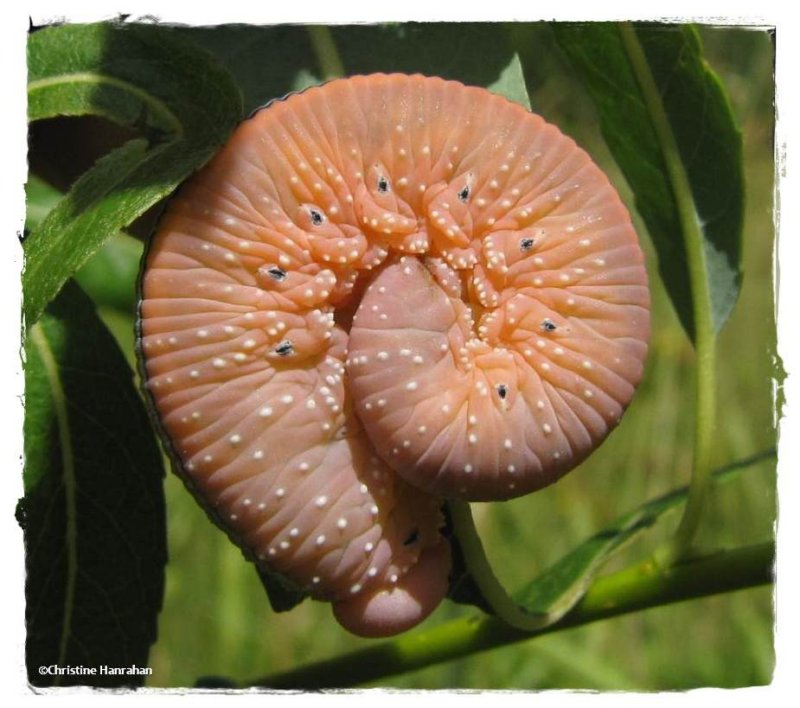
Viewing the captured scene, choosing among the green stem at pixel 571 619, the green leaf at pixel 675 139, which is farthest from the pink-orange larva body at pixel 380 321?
the green leaf at pixel 675 139

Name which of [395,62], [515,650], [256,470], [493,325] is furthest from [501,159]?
[515,650]

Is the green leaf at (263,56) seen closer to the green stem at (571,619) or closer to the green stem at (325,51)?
the green stem at (325,51)

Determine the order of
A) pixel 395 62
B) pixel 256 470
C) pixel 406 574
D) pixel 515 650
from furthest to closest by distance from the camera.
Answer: pixel 515 650, pixel 395 62, pixel 406 574, pixel 256 470

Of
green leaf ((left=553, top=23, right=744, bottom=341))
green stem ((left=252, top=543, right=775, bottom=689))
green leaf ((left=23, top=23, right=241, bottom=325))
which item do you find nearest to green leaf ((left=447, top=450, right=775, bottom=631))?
green stem ((left=252, top=543, right=775, bottom=689))

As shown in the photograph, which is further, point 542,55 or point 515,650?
point 515,650

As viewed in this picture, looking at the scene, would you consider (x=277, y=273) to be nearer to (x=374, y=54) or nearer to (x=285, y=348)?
(x=285, y=348)

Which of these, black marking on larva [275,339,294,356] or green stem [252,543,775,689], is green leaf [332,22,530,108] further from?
green stem [252,543,775,689]

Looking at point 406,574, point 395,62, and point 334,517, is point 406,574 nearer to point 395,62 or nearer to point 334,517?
point 334,517
